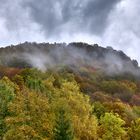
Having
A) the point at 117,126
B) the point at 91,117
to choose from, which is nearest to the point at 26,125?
the point at 91,117

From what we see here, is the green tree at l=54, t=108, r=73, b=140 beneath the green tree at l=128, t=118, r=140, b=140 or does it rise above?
beneath

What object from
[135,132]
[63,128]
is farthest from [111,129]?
[63,128]

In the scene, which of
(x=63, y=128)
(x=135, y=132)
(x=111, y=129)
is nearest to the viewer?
(x=63, y=128)

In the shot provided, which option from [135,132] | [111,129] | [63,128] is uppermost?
[135,132]

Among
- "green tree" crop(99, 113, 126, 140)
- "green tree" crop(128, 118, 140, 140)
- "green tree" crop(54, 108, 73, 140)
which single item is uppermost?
"green tree" crop(128, 118, 140, 140)

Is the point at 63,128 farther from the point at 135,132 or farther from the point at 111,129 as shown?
the point at 135,132

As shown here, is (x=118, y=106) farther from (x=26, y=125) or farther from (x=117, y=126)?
(x=26, y=125)

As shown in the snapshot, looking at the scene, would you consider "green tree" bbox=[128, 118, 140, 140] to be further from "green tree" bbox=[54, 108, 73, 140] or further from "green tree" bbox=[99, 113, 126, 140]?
"green tree" bbox=[54, 108, 73, 140]

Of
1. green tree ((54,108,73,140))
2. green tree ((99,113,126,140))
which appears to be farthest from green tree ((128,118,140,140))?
green tree ((54,108,73,140))

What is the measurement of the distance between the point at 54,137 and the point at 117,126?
31.0 m

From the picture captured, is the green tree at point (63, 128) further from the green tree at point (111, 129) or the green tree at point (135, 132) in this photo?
the green tree at point (135, 132)

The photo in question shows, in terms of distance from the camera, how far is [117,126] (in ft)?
346

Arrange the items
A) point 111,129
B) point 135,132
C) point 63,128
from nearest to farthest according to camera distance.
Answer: point 63,128 < point 111,129 < point 135,132

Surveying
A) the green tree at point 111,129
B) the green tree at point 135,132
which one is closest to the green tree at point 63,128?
the green tree at point 111,129
